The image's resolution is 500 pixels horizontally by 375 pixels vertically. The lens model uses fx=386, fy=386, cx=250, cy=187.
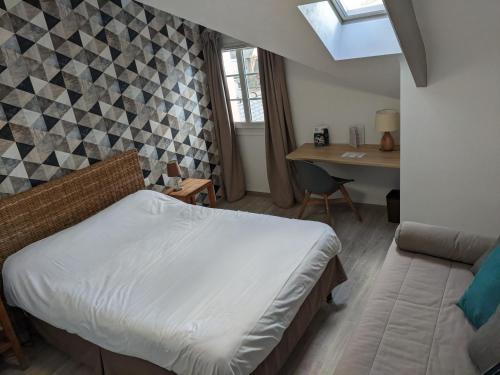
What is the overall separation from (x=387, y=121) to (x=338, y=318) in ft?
5.81

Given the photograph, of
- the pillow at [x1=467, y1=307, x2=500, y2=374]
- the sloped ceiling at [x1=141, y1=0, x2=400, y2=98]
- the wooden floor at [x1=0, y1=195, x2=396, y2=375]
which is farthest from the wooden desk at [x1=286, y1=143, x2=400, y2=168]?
the pillow at [x1=467, y1=307, x2=500, y2=374]

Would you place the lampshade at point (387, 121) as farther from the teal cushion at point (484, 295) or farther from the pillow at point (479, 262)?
the teal cushion at point (484, 295)

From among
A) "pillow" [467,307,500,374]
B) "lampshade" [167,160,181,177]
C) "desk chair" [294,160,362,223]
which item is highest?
"lampshade" [167,160,181,177]

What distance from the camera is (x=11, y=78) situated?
2.66m

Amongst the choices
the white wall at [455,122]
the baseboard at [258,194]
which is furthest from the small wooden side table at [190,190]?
the white wall at [455,122]

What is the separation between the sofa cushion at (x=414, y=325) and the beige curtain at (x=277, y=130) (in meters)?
2.11

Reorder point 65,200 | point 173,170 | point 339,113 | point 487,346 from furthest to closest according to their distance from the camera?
point 339,113 → point 173,170 → point 65,200 → point 487,346

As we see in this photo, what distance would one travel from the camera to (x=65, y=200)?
296 cm

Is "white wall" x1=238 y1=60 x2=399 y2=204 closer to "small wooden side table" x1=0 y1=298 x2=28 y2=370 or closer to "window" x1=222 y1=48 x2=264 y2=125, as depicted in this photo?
"window" x1=222 y1=48 x2=264 y2=125

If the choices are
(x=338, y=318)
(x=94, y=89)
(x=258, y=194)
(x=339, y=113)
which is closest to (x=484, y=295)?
(x=338, y=318)

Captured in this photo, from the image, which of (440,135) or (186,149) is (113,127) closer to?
(186,149)

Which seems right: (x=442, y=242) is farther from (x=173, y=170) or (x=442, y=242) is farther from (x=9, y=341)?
(x=9, y=341)

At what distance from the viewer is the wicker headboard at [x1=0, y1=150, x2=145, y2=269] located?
264cm

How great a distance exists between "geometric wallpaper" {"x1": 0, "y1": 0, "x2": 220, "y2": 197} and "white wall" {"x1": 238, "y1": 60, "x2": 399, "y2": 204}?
3.52ft
